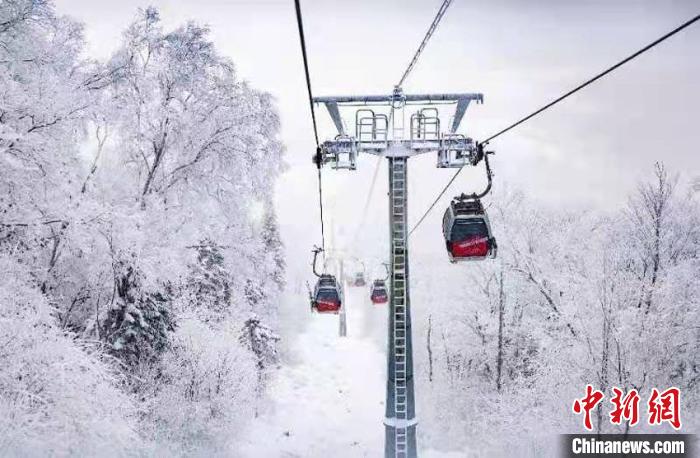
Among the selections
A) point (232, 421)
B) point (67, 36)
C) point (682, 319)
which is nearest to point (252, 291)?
point (232, 421)

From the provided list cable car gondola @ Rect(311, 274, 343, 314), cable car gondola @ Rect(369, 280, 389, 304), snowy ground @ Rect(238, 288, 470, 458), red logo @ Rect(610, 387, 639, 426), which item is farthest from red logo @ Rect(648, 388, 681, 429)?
cable car gondola @ Rect(311, 274, 343, 314)

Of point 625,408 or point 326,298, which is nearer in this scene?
point 326,298

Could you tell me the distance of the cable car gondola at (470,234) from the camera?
786 centimetres

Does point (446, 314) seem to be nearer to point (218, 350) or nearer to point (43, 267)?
point (218, 350)

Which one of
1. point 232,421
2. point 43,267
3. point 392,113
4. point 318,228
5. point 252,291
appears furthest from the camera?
point 318,228

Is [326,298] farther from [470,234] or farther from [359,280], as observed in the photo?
[359,280]

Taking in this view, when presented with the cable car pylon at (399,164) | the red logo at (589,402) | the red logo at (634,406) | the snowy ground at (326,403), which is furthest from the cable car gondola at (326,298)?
the red logo at (589,402)

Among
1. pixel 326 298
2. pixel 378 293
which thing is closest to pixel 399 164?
pixel 326 298

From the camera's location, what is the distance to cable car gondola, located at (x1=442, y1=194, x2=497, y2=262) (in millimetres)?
7855

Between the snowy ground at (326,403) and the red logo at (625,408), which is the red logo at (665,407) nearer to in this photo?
the red logo at (625,408)

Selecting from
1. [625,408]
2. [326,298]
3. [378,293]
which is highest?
[326,298]

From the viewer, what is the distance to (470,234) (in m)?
7.88

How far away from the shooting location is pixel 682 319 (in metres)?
15.3

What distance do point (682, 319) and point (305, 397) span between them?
17.2 meters
